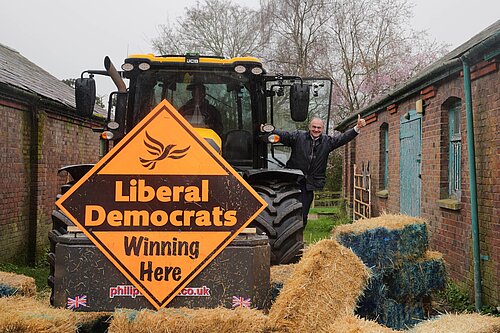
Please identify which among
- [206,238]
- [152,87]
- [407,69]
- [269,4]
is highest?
[269,4]

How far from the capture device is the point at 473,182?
7.40 meters

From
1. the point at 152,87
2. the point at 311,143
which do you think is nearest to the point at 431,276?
the point at 311,143

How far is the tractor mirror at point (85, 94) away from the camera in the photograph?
5.96 meters

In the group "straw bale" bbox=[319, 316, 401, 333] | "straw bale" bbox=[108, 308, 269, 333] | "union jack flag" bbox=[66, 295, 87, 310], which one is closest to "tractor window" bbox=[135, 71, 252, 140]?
"union jack flag" bbox=[66, 295, 87, 310]

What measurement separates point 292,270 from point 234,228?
66 centimetres

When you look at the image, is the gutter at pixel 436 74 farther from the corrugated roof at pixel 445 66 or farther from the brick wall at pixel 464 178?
the brick wall at pixel 464 178

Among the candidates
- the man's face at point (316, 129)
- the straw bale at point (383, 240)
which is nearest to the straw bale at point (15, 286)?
the straw bale at point (383, 240)

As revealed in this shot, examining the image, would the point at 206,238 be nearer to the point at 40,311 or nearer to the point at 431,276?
the point at 40,311

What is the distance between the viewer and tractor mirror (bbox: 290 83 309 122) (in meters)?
6.11

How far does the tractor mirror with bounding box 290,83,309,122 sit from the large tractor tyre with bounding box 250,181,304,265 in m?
1.22

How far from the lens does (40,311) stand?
12.5ft

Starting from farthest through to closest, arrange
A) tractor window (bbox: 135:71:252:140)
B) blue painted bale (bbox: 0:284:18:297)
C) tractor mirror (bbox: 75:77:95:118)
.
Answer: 1. tractor window (bbox: 135:71:252:140)
2. tractor mirror (bbox: 75:77:95:118)
3. blue painted bale (bbox: 0:284:18:297)

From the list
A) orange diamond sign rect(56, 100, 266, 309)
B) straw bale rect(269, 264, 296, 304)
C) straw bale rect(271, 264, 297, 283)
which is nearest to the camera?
orange diamond sign rect(56, 100, 266, 309)

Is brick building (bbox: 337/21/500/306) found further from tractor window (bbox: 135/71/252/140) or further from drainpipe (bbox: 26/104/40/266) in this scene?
drainpipe (bbox: 26/104/40/266)
